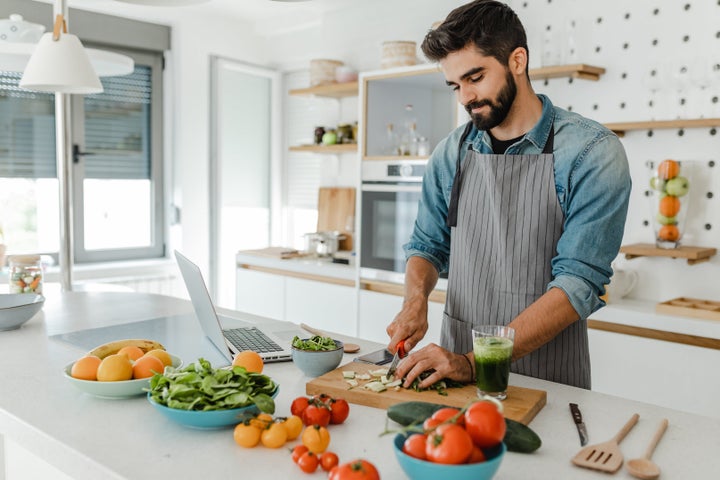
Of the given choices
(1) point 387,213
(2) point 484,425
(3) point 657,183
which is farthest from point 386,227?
(2) point 484,425

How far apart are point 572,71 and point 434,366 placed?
218cm

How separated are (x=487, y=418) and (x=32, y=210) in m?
4.37

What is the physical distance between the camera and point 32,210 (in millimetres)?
4535

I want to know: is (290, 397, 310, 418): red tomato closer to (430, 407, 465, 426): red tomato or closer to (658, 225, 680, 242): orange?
(430, 407, 465, 426): red tomato

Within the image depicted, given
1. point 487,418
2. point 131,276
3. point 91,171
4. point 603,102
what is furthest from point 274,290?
point 487,418

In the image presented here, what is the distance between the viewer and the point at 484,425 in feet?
3.03

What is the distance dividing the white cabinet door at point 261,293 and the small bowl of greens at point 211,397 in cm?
315

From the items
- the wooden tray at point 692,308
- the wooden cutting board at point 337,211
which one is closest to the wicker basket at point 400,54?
the wooden cutting board at point 337,211

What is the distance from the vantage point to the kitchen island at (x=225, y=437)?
1.06m

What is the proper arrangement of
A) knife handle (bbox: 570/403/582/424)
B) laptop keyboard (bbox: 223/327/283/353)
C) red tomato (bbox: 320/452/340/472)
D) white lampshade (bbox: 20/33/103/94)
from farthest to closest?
white lampshade (bbox: 20/33/103/94) → laptop keyboard (bbox: 223/327/283/353) → knife handle (bbox: 570/403/582/424) → red tomato (bbox: 320/452/340/472)

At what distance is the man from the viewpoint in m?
1.61

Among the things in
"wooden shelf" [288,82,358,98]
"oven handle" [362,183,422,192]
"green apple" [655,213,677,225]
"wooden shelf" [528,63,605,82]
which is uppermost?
"wooden shelf" [288,82,358,98]

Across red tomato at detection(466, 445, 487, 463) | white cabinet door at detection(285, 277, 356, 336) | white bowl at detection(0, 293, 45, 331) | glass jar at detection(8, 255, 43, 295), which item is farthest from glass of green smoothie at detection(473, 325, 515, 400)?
white cabinet door at detection(285, 277, 356, 336)

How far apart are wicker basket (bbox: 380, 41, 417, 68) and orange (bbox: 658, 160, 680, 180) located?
1.58 m
